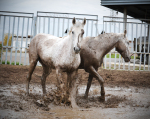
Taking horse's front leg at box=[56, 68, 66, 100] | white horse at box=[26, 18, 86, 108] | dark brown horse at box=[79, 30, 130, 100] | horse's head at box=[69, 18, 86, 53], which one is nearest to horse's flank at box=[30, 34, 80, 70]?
white horse at box=[26, 18, 86, 108]

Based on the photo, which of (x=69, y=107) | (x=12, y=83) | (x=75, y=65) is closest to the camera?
(x=69, y=107)

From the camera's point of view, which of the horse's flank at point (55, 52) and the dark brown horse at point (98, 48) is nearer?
the horse's flank at point (55, 52)

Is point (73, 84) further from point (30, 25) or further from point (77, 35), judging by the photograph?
point (30, 25)

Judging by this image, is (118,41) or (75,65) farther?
(118,41)

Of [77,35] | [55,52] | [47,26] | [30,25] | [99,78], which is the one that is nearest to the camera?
[77,35]

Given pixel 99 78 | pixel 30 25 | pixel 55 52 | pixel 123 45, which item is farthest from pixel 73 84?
pixel 30 25

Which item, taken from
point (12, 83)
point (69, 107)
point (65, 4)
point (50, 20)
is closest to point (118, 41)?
point (69, 107)

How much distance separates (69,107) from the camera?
11.8ft

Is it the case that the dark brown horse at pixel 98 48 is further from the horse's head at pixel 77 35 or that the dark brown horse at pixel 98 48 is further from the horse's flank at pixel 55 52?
the horse's head at pixel 77 35

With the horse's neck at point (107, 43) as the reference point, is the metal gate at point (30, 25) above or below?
above

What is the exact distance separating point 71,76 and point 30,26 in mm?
5932

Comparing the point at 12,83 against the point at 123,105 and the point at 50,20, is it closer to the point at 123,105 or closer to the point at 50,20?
the point at 123,105

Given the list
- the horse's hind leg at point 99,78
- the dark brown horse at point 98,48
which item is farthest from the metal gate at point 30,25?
the horse's hind leg at point 99,78

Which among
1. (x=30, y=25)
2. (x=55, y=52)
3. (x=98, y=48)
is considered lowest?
(x=55, y=52)
